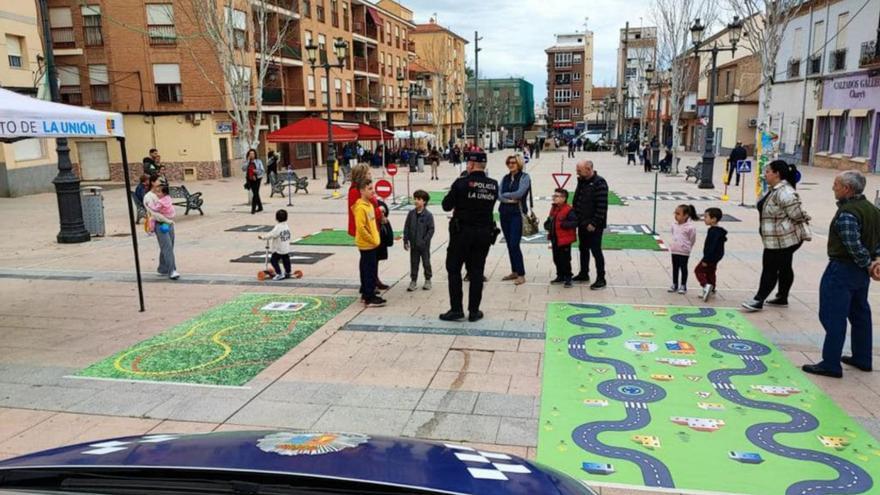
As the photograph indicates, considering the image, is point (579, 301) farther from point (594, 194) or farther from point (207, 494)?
point (207, 494)

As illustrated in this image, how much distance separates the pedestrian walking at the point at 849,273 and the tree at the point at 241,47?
1981 cm

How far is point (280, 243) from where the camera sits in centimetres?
995

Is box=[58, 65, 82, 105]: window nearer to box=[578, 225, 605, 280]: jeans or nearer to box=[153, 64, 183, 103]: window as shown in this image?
box=[153, 64, 183, 103]: window

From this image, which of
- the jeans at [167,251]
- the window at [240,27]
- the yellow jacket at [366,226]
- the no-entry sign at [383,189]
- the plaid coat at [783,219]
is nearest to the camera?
the plaid coat at [783,219]

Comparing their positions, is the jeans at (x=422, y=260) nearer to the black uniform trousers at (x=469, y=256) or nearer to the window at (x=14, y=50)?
the black uniform trousers at (x=469, y=256)

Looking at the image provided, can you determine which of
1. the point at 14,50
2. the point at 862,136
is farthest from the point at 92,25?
the point at 862,136

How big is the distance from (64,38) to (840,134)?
38749mm

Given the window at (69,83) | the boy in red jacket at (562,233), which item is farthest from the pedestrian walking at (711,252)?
the window at (69,83)

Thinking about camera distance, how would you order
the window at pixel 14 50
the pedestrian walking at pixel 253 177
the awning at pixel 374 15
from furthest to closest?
the awning at pixel 374 15
the window at pixel 14 50
the pedestrian walking at pixel 253 177

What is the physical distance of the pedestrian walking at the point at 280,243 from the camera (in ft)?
32.1

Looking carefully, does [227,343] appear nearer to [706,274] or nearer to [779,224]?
[706,274]

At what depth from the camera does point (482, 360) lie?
6508 mm

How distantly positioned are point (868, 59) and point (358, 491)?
3287 centimetres

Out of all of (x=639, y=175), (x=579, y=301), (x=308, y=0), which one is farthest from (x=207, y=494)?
(x=308, y=0)
